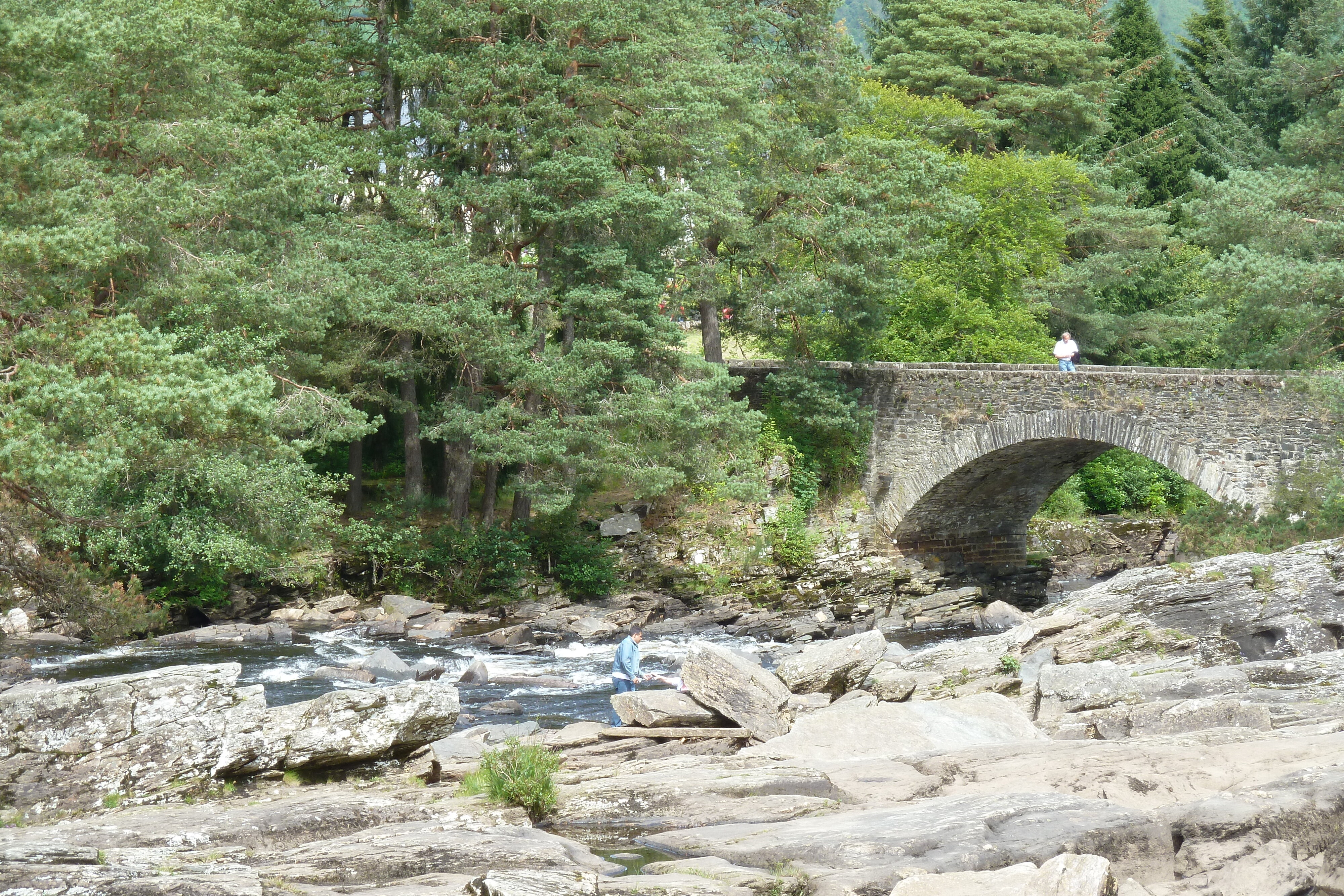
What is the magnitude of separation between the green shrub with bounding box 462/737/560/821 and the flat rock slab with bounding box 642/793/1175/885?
1.13 meters

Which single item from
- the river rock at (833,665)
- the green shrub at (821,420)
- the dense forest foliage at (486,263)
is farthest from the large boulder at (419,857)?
the green shrub at (821,420)

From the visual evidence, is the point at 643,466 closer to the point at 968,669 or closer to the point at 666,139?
the point at 666,139

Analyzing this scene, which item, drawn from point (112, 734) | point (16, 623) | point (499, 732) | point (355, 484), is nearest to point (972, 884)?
point (112, 734)

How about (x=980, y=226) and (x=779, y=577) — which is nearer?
(x=779, y=577)

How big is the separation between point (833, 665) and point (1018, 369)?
12.9 metres

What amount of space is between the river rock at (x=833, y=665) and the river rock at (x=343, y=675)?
656 cm

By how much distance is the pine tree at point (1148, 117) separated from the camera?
45094 millimetres

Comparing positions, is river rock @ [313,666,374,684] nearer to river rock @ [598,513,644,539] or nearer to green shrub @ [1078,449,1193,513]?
river rock @ [598,513,644,539]

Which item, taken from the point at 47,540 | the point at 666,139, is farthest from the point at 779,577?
the point at 47,540

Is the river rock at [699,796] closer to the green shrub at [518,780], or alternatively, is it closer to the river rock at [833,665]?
the green shrub at [518,780]

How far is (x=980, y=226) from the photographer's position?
36.2 m

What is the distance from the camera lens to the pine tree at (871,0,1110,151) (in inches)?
1615

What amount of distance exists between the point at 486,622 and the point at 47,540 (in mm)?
9340

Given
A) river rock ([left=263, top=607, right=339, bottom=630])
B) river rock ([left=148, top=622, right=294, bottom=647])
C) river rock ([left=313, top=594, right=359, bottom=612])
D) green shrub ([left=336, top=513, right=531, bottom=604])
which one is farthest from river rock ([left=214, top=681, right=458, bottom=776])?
green shrub ([left=336, top=513, right=531, bottom=604])
